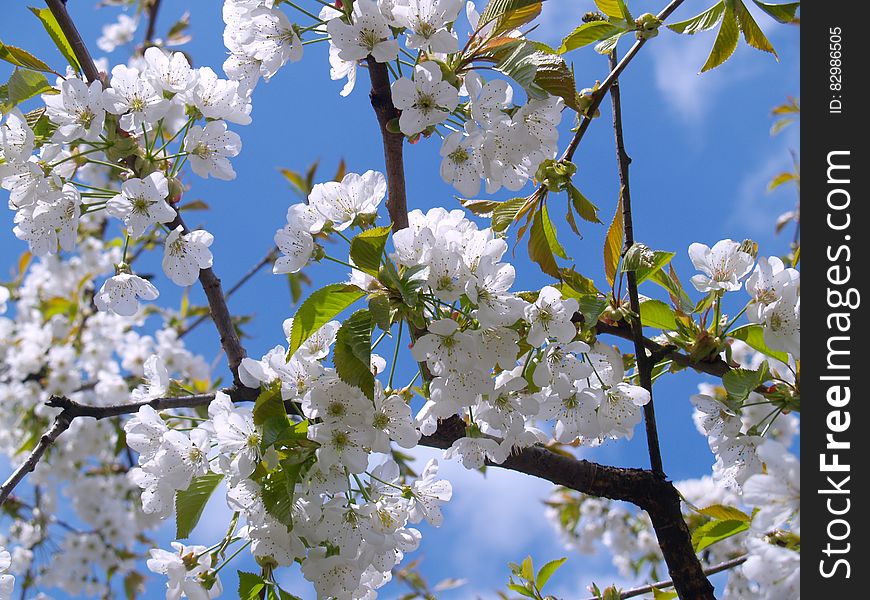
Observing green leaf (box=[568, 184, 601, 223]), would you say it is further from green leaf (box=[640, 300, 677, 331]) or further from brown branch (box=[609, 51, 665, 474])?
green leaf (box=[640, 300, 677, 331])

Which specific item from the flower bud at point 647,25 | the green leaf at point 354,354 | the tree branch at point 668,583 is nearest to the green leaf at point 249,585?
the green leaf at point 354,354

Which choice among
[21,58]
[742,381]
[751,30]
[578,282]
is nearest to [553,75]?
[578,282]

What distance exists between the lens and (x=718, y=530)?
136 cm

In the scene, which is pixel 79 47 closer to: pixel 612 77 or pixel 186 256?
pixel 186 256

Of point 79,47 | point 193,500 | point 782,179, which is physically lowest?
point 193,500

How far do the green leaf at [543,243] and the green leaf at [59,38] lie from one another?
0.90 meters

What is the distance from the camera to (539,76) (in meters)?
1.16

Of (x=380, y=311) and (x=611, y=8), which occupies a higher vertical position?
(x=611, y=8)

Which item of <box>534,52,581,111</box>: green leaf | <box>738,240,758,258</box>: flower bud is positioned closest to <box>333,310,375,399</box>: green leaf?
<box>534,52,581,111</box>: green leaf

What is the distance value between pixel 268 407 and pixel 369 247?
0.96 ft

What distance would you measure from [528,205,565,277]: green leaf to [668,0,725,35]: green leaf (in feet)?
1.32
